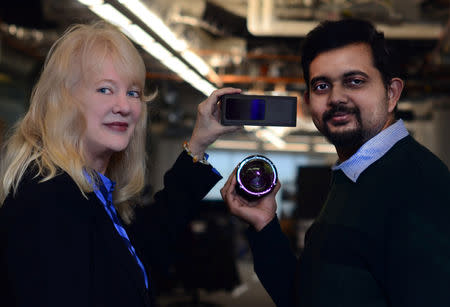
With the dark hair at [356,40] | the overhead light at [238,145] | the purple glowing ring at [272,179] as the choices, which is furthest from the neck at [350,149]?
the overhead light at [238,145]

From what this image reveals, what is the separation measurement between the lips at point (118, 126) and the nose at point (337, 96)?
0.57m

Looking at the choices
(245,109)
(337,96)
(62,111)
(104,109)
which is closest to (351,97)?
(337,96)

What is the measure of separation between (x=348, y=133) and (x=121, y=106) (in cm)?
62

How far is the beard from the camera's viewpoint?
157 cm

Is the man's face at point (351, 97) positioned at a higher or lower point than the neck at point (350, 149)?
higher

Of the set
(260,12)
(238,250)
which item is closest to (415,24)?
(260,12)

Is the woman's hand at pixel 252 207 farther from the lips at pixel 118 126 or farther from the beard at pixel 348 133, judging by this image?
the lips at pixel 118 126

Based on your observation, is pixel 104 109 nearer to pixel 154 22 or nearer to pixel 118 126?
pixel 118 126

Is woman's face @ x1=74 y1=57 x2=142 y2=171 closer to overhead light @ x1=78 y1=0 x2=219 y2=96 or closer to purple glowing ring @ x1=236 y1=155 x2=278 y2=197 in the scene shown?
purple glowing ring @ x1=236 y1=155 x2=278 y2=197


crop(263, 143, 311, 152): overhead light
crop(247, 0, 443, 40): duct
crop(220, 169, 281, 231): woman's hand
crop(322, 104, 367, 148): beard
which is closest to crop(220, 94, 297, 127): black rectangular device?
crop(322, 104, 367, 148): beard

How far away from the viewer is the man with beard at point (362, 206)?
129cm

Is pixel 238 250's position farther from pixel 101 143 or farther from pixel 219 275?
pixel 101 143

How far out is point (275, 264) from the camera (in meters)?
1.75

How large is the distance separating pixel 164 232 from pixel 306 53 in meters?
0.71
